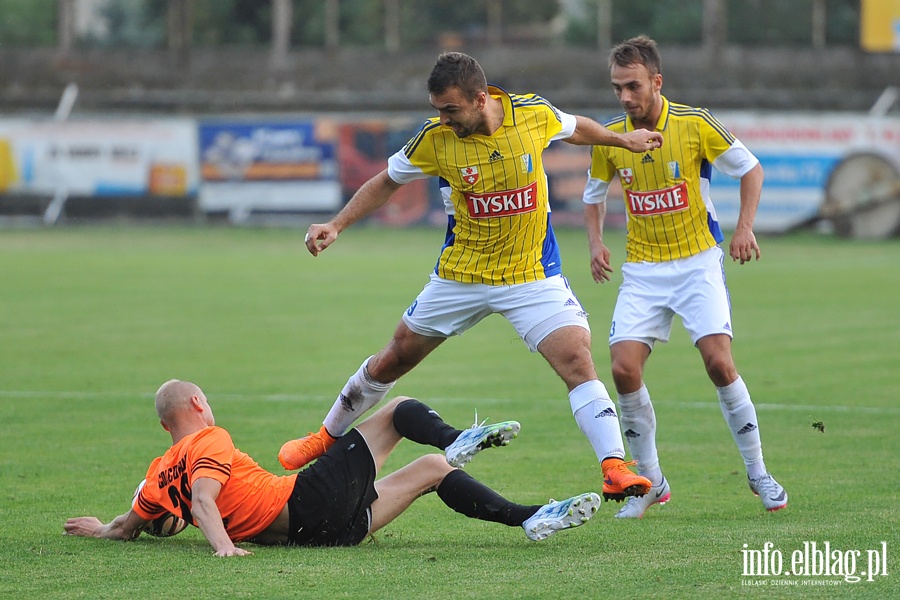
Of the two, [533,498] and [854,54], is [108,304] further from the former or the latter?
[854,54]

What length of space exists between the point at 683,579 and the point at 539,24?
8059 centimetres

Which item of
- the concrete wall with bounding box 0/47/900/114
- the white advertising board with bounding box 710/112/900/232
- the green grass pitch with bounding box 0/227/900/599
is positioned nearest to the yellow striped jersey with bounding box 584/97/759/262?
the green grass pitch with bounding box 0/227/900/599

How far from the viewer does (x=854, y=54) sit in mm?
48906

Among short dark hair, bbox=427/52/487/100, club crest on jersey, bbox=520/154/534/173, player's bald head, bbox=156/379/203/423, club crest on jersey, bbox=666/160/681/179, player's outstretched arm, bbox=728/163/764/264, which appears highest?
short dark hair, bbox=427/52/487/100

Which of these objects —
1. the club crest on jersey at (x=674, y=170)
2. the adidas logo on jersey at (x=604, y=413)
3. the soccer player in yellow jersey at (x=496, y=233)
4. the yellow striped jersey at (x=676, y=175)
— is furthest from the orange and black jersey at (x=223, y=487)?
the club crest on jersey at (x=674, y=170)

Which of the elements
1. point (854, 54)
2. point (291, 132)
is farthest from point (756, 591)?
point (854, 54)

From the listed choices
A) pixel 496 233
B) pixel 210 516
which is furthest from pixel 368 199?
pixel 210 516

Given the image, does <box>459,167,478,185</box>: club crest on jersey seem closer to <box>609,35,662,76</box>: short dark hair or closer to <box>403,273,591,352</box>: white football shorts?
<box>403,273,591,352</box>: white football shorts

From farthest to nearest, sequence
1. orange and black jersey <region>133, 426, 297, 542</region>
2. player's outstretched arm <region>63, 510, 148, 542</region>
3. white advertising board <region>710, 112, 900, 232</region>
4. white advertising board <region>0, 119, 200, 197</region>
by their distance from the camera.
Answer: white advertising board <region>0, 119, 200, 197</region> → white advertising board <region>710, 112, 900, 232</region> → player's outstretched arm <region>63, 510, 148, 542</region> → orange and black jersey <region>133, 426, 297, 542</region>

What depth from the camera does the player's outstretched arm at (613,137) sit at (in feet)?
22.1

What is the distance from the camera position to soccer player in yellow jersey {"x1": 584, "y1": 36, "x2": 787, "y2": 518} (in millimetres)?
7121

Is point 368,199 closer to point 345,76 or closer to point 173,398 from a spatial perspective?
point 173,398

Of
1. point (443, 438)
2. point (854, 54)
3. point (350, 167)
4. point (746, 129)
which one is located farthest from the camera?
point (854, 54)

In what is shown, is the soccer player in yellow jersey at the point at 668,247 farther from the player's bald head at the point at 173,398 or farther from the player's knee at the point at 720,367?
the player's bald head at the point at 173,398
